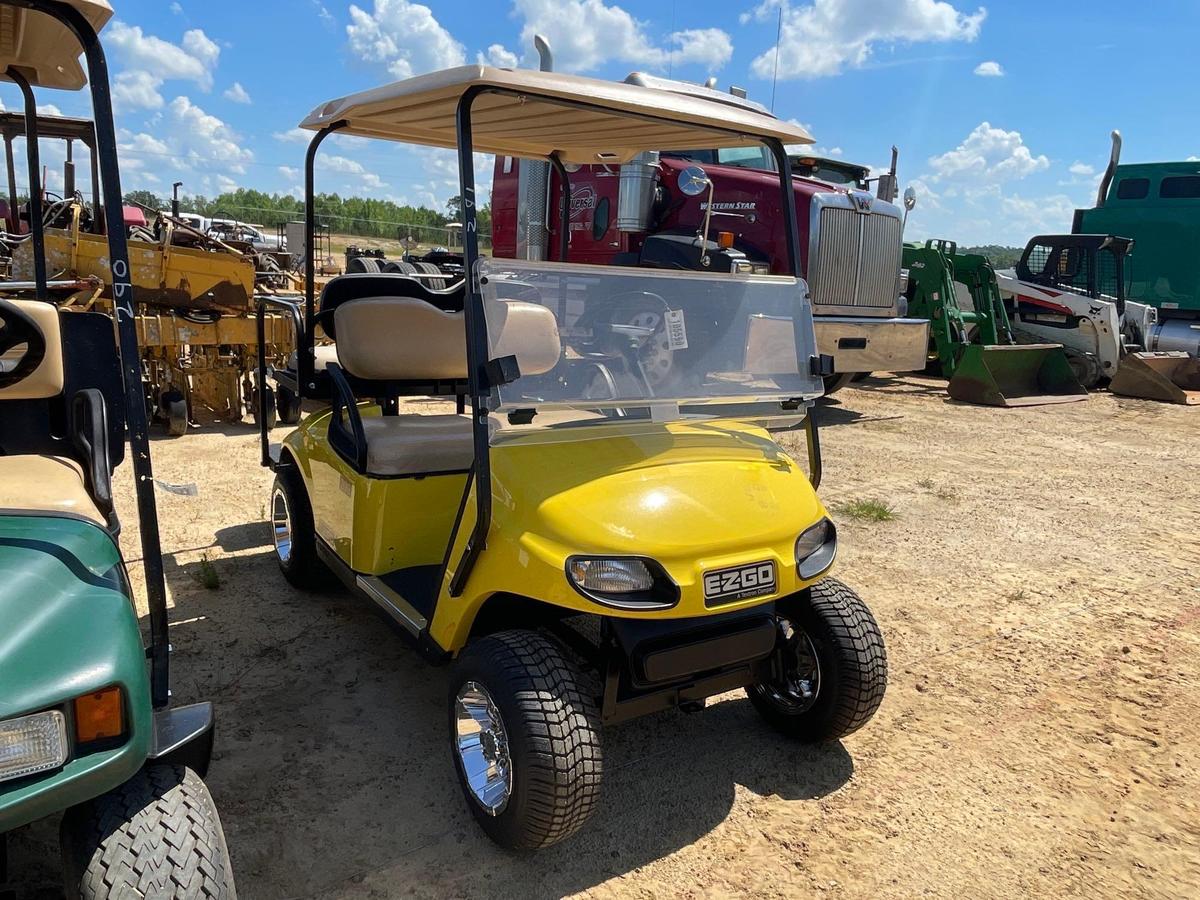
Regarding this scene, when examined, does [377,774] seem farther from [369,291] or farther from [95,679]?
[369,291]

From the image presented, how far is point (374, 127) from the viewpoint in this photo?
3441 mm

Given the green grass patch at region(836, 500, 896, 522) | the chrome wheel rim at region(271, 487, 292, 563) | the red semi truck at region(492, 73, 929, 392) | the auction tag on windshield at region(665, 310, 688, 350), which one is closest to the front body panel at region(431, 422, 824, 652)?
the auction tag on windshield at region(665, 310, 688, 350)

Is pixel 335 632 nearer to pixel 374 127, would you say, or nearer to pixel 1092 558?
pixel 374 127

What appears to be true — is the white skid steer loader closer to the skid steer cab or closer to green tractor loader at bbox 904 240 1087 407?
green tractor loader at bbox 904 240 1087 407

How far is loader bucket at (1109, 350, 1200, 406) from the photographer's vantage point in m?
10.7

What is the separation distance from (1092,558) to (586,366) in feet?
12.2

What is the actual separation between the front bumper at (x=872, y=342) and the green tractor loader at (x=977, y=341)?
1.92m

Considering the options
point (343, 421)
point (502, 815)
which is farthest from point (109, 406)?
point (502, 815)

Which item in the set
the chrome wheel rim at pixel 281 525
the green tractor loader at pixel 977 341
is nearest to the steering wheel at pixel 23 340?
the chrome wheel rim at pixel 281 525

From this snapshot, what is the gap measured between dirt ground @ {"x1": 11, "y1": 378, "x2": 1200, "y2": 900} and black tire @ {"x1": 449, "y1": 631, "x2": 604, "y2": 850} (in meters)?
0.19

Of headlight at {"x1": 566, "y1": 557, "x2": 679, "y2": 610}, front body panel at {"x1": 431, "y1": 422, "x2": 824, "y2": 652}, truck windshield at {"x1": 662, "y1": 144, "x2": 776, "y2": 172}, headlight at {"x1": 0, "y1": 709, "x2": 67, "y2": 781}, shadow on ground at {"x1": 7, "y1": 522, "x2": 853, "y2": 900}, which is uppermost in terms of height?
truck windshield at {"x1": 662, "y1": 144, "x2": 776, "y2": 172}

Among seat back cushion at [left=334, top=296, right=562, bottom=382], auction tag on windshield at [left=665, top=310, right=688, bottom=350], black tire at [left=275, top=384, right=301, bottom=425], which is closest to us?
auction tag on windshield at [left=665, top=310, right=688, bottom=350]

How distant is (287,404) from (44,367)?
273cm

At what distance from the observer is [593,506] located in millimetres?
2324
